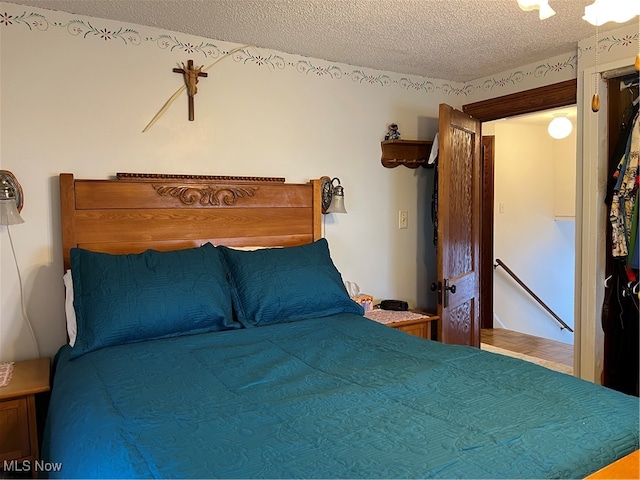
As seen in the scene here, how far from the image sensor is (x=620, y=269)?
2.79 metres

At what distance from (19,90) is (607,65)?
3.05 m

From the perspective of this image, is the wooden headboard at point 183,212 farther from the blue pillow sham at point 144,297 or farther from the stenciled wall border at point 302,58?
the stenciled wall border at point 302,58

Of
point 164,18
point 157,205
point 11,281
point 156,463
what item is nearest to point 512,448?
point 156,463

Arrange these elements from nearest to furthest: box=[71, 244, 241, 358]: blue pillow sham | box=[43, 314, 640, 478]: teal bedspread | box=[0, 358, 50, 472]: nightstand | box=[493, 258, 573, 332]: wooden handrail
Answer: box=[43, 314, 640, 478]: teal bedspread
box=[0, 358, 50, 472]: nightstand
box=[71, 244, 241, 358]: blue pillow sham
box=[493, 258, 573, 332]: wooden handrail

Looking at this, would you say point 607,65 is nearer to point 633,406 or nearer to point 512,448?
point 633,406

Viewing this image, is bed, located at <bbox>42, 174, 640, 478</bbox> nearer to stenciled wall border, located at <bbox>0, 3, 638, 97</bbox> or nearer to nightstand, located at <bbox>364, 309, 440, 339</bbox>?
nightstand, located at <bbox>364, 309, 440, 339</bbox>

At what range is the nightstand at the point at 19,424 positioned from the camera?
1.86m

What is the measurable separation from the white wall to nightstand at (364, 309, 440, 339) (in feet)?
7.15

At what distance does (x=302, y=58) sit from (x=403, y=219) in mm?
1317

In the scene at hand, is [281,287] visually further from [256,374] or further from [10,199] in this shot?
[10,199]

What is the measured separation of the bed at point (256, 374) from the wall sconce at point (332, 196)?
0.10 meters

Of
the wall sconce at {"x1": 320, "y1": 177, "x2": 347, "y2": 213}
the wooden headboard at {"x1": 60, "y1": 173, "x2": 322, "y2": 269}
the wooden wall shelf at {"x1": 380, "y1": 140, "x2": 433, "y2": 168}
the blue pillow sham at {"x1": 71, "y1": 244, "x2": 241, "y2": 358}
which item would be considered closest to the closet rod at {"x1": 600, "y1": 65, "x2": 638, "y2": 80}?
the wooden wall shelf at {"x1": 380, "y1": 140, "x2": 433, "y2": 168}

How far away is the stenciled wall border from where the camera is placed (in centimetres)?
229

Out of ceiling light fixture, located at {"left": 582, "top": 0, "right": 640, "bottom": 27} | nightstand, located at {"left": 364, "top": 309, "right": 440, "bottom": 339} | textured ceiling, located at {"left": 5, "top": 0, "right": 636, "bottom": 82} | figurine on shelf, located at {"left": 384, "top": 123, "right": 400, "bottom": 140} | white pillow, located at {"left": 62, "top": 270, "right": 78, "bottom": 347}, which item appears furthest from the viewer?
figurine on shelf, located at {"left": 384, "top": 123, "right": 400, "bottom": 140}
